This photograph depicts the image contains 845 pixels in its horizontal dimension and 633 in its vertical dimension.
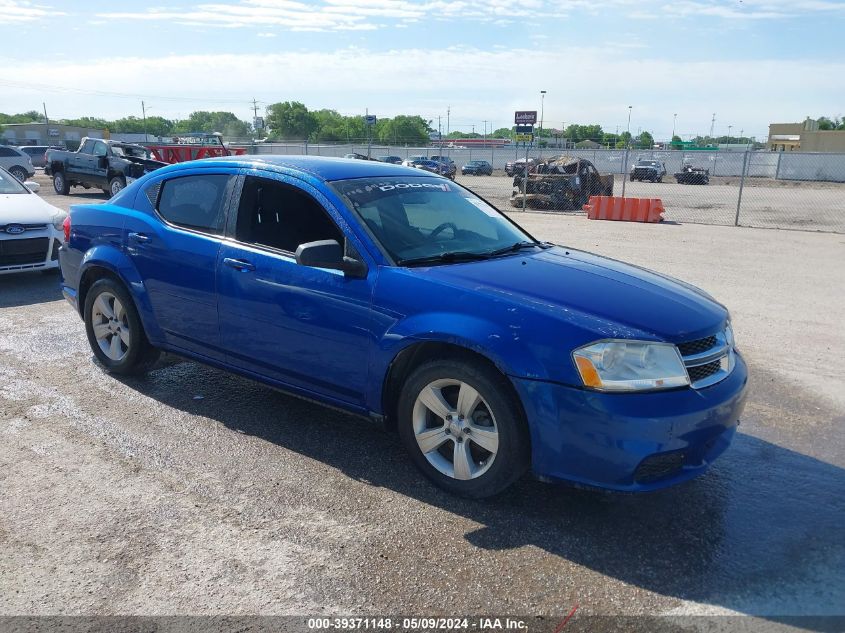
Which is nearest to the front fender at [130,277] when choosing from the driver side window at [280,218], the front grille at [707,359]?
the driver side window at [280,218]

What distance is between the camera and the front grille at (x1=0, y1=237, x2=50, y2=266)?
8.20 m

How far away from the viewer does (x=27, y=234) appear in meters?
8.37

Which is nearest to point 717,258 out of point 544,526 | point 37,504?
point 544,526

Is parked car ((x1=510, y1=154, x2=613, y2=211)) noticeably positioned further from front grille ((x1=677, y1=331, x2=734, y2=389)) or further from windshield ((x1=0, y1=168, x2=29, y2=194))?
front grille ((x1=677, y1=331, x2=734, y2=389))

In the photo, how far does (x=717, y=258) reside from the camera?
12.1 metres

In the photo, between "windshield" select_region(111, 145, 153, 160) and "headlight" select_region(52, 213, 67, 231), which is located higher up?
"windshield" select_region(111, 145, 153, 160)

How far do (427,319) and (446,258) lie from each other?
59cm

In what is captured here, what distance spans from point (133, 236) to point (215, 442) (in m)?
1.70

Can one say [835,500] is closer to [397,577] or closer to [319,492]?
[397,577]

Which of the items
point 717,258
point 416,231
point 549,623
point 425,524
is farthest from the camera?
point 717,258

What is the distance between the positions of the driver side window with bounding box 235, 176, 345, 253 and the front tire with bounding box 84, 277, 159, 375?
51.0 inches

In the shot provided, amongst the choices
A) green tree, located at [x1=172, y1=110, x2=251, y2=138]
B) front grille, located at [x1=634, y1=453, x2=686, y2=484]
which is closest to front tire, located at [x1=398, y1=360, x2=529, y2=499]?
front grille, located at [x1=634, y1=453, x2=686, y2=484]

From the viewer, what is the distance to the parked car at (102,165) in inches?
781

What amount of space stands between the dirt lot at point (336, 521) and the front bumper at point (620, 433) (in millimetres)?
340
